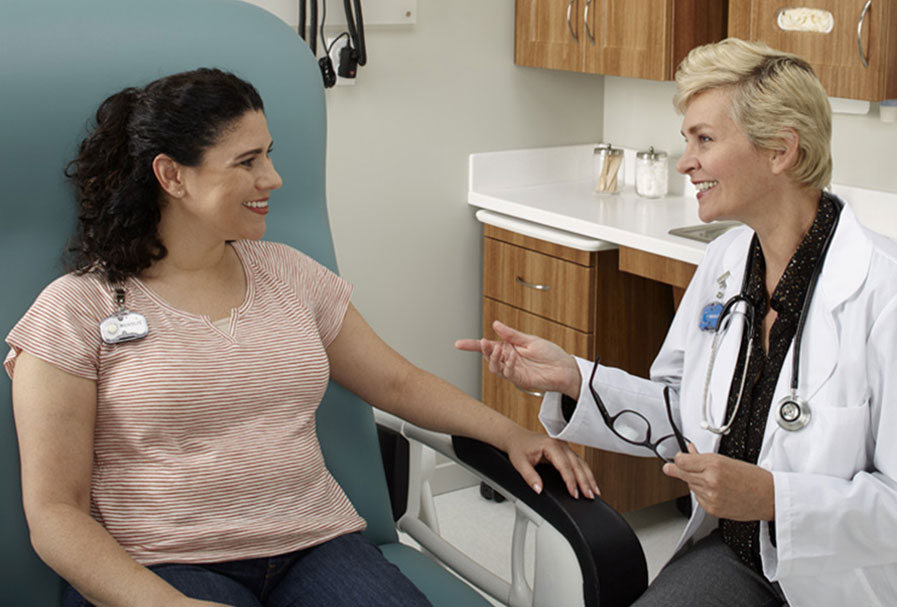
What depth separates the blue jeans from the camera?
133cm

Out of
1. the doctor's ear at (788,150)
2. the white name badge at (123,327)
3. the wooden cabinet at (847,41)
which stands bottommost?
the white name badge at (123,327)

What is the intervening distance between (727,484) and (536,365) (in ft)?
1.22

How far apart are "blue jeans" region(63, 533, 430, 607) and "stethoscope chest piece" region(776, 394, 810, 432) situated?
54 centimetres

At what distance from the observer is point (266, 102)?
1.59 m

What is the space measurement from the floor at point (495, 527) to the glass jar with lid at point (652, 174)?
35.0 inches

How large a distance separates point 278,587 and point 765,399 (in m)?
0.72

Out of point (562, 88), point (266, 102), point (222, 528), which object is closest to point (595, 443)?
point (222, 528)

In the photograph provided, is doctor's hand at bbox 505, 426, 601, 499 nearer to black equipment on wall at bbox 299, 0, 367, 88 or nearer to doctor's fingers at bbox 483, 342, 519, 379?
doctor's fingers at bbox 483, 342, 519, 379

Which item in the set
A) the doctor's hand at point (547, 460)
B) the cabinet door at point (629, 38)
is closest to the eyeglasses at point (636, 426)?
the doctor's hand at point (547, 460)

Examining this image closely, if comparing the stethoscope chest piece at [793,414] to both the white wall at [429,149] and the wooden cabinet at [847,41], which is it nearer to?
the wooden cabinet at [847,41]

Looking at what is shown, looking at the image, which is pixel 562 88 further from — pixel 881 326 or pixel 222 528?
pixel 222 528

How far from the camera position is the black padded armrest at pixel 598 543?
126cm

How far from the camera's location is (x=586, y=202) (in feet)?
9.20

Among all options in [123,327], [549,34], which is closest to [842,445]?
[123,327]
